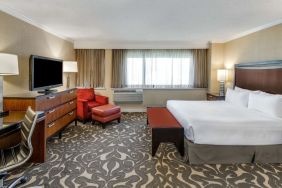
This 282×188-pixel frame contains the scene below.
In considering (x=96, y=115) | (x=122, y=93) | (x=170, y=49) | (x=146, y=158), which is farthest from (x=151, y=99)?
(x=146, y=158)

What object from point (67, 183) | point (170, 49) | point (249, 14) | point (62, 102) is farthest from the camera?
point (170, 49)

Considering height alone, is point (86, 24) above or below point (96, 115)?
above

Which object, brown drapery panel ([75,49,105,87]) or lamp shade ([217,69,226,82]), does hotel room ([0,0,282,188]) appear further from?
brown drapery panel ([75,49,105,87])

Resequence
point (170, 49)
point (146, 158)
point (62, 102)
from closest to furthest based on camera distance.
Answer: point (146, 158)
point (62, 102)
point (170, 49)

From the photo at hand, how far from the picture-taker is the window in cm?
688

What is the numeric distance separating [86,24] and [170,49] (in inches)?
126

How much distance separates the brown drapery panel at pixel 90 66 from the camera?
267 inches

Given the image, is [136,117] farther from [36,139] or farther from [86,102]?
[36,139]

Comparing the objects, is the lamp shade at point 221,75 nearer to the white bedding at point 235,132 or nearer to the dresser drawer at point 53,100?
the white bedding at point 235,132

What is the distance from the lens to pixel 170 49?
684 cm

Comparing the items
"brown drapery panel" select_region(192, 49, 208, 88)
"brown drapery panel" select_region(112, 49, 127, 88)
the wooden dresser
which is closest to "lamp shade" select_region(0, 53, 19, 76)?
the wooden dresser

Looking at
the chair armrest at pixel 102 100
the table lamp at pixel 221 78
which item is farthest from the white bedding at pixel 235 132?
the chair armrest at pixel 102 100

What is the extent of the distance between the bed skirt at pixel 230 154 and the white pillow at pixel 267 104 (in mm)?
649

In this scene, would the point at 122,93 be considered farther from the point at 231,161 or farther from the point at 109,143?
the point at 231,161
